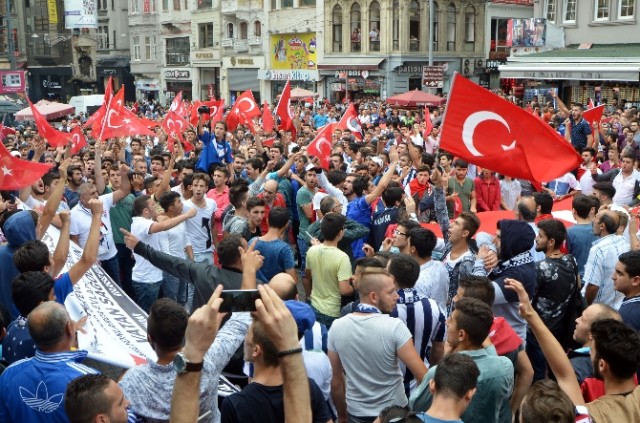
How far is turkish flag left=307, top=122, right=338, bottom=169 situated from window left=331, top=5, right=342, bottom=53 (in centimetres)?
3248

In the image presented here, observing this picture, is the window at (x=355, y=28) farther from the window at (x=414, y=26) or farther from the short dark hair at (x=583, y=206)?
the short dark hair at (x=583, y=206)

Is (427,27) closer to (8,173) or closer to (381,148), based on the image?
(381,148)

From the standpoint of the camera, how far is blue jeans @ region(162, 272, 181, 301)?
8.17 metres

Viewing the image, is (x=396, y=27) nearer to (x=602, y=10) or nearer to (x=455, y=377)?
(x=602, y=10)

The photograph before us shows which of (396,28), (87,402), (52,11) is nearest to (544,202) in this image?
(87,402)

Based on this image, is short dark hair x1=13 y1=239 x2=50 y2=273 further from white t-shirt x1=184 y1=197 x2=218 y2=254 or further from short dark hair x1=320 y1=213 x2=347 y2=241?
white t-shirt x1=184 y1=197 x2=218 y2=254

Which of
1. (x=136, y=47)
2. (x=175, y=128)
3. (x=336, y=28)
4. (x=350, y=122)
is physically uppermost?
(x=336, y=28)

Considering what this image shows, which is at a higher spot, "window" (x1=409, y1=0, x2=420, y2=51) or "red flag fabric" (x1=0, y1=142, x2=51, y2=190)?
"window" (x1=409, y1=0, x2=420, y2=51)

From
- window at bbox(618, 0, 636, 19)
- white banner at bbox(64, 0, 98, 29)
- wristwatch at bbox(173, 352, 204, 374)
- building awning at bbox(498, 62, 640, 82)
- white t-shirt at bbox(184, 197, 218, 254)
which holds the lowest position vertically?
white t-shirt at bbox(184, 197, 218, 254)

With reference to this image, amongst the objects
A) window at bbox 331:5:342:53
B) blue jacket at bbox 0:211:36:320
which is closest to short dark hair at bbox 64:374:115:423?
blue jacket at bbox 0:211:36:320

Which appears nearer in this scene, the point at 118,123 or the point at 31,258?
the point at 31,258

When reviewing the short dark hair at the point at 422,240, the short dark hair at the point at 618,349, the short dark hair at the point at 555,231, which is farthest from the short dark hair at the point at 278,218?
the short dark hair at the point at 618,349

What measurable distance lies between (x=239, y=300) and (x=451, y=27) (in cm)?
4251

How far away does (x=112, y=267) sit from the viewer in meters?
8.55
